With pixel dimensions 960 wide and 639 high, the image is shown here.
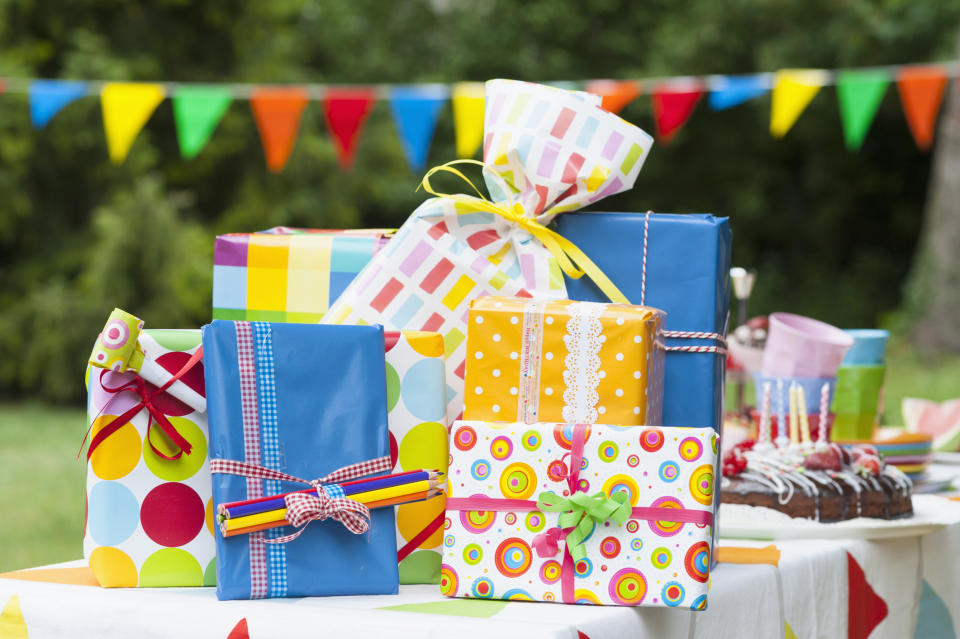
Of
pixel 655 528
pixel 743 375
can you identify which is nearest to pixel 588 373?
pixel 655 528

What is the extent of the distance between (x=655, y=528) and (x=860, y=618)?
53cm

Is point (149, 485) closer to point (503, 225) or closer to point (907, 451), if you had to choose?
point (503, 225)

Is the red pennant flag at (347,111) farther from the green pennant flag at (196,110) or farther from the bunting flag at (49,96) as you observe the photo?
the bunting flag at (49,96)

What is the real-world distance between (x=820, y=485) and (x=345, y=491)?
672 mm

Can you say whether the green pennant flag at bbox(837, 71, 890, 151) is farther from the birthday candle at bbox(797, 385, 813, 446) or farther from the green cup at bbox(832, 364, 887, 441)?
the birthday candle at bbox(797, 385, 813, 446)

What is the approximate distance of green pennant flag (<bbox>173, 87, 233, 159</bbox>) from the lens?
468cm

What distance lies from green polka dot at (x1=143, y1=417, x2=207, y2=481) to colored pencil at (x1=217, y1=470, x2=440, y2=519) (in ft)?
0.29

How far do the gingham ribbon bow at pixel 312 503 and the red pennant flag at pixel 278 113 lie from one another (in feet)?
13.4

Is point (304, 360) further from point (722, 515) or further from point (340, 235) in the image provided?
point (722, 515)

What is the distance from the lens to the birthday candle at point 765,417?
60.1 inches

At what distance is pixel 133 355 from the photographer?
3.20 ft

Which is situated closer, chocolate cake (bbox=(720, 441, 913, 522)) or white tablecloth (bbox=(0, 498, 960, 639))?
white tablecloth (bbox=(0, 498, 960, 639))

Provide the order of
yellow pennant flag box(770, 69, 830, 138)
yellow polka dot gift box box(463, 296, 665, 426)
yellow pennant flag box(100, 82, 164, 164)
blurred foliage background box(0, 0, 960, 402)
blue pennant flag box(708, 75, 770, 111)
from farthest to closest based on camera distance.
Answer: blurred foliage background box(0, 0, 960, 402), blue pennant flag box(708, 75, 770, 111), yellow pennant flag box(770, 69, 830, 138), yellow pennant flag box(100, 82, 164, 164), yellow polka dot gift box box(463, 296, 665, 426)

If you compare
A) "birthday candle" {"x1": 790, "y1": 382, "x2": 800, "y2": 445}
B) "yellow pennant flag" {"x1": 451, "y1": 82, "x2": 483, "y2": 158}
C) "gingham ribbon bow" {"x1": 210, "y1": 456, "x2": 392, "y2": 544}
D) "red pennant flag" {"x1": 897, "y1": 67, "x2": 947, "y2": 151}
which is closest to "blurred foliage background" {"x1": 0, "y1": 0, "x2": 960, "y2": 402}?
"red pennant flag" {"x1": 897, "y1": 67, "x2": 947, "y2": 151}
